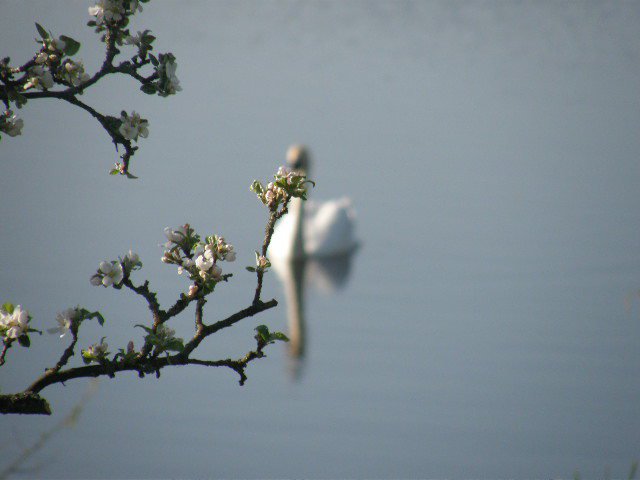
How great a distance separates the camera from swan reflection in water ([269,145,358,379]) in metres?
12.0

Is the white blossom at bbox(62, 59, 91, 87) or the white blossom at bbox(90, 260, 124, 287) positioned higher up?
the white blossom at bbox(62, 59, 91, 87)

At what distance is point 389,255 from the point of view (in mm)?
11953

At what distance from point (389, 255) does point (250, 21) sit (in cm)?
1732

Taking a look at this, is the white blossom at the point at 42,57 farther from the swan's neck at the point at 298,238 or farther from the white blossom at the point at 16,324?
the swan's neck at the point at 298,238

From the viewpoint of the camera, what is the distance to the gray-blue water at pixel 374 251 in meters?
7.39

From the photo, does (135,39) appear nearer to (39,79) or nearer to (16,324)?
(39,79)

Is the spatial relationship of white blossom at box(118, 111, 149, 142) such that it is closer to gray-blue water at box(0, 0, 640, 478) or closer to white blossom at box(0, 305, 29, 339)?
white blossom at box(0, 305, 29, 339)

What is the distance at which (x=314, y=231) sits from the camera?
13.7 m

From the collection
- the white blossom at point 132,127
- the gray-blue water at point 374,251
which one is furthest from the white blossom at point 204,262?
the gray-blue water at point 374,251

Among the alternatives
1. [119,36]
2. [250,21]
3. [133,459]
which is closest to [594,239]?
[133,459]

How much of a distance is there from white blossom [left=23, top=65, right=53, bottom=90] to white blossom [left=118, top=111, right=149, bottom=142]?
0.16 metres

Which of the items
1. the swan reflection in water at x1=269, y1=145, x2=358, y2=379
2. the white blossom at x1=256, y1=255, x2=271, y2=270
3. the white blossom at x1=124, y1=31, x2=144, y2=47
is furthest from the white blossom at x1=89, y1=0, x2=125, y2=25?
the swan reflection in water at x1=269, y1=145, x2=358, y2=379

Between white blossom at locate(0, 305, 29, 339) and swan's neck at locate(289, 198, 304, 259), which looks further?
swan's neck at locate(289, 198, 304, 259)

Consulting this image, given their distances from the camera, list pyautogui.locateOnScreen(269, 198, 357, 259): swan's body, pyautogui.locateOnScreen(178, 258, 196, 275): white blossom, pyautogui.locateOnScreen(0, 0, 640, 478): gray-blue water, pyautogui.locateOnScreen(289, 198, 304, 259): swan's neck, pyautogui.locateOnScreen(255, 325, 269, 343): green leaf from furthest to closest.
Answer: pyautogui.locateOnScreen(289, 198, 304, 259): swan's neck → pyautogui.locateOnScreen(269, 198, 357, 259): swan's body → pyautogui.locateOnScreen(0, 0, 640, 478): gray-blue water → pyautogui.locateOnScreen(255, 325, 269, 343): green leaf → pyautogui.locateOnScreen(178, 258, 196, 275): white blossom
